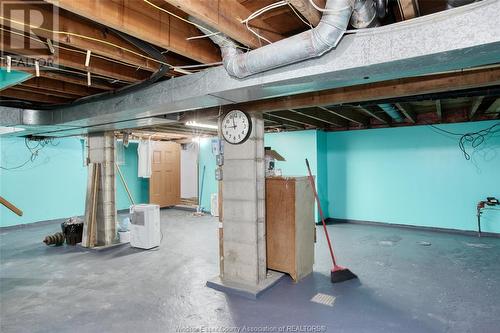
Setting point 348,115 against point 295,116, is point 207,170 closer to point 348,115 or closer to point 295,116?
point 295,116

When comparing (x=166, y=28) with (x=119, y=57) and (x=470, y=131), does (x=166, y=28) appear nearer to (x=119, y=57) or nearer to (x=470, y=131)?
(x=119, y=57)

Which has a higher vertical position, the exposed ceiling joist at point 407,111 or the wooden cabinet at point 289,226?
the exposed ceiling joist at point 407,111

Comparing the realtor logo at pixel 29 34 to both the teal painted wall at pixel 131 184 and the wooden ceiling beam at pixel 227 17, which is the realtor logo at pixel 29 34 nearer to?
the wooden ceiling beam at pixel 227 17

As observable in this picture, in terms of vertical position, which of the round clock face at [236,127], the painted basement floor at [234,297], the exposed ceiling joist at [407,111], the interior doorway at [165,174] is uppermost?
the exposed ceiling joist at [407,111]

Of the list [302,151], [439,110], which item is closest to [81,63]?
[302,151]

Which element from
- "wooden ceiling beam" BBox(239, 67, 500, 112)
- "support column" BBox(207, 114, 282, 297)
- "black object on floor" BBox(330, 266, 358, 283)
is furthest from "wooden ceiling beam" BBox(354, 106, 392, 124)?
"black object on floor" BBox(330, 266, 358, 283)

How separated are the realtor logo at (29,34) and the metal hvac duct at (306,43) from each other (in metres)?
1.05

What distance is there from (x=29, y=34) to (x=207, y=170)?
21.6ft

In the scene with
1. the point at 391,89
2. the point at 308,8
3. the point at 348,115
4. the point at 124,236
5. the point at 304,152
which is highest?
the point at 348,115

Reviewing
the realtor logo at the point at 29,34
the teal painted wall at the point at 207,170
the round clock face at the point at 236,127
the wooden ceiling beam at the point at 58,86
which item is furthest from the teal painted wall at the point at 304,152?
the realtor logo at the point at 29,34

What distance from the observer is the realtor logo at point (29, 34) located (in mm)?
1658

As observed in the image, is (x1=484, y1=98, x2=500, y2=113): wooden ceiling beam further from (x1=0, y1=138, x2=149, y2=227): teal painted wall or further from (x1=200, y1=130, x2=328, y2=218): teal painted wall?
(x1=0, y1=138, x2=149, y2=227): teal painted wall

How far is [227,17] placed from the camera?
1.73m

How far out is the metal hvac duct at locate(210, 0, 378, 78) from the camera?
152cm
